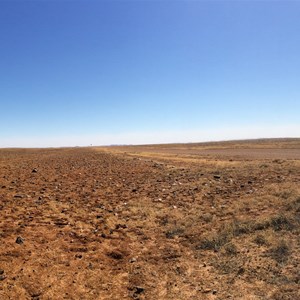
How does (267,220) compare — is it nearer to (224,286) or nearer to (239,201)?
(239,201)

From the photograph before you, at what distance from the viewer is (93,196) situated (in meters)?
12.3

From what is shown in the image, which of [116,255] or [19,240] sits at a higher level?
[19,240]

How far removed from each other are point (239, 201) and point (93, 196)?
19.2ft

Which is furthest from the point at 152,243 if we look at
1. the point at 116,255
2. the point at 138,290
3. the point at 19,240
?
the point at 19,240

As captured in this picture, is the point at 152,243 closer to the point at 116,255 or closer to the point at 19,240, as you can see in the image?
the point at 116,255

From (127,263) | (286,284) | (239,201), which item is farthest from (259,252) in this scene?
(239,201)

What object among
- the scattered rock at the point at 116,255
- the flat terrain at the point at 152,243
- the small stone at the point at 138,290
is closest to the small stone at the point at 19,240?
the flat terrain at the point at 152,243

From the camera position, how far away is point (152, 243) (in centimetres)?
740

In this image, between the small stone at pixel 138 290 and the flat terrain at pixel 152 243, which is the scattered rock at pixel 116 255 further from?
the small stone at pixel 138 290

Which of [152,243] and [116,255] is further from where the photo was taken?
[152,243]

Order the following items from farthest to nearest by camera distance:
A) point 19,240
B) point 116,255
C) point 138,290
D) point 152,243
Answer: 1. point 152,243
2. point 19,240
3. point 116,255
4. point 138,290

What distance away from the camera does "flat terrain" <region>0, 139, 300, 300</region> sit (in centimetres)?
507

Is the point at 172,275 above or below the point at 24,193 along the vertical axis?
below

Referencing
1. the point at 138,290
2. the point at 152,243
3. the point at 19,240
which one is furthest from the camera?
the point at 152,243
